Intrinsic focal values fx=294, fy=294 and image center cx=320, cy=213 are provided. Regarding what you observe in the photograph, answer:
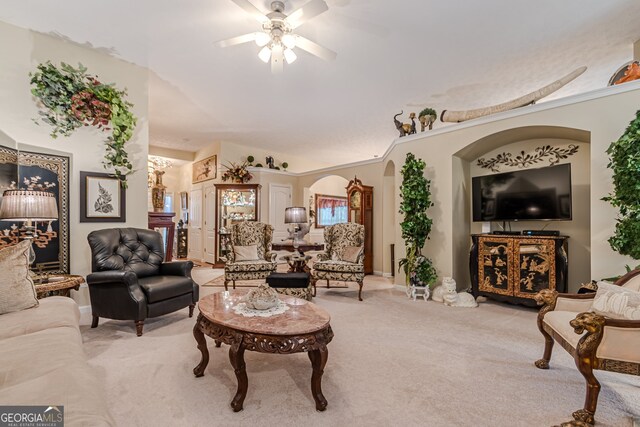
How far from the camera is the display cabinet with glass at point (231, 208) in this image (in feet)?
22.6

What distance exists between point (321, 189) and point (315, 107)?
400 cm

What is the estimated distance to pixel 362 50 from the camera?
335 centimetres

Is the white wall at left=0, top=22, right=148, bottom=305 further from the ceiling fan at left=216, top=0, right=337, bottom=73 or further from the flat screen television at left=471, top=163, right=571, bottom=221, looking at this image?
the flat screen television at left=471, top=163, right=571, bottom=221

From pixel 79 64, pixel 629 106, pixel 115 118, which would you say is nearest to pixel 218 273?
pixel 115 118

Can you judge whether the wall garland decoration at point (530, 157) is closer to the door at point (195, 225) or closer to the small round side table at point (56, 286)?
the small round side table at point (56, 286)

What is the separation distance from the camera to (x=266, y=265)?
4465 mm

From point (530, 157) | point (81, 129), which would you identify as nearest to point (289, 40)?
point (81, 129)

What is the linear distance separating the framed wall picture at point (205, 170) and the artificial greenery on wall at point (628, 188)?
683 centimetres

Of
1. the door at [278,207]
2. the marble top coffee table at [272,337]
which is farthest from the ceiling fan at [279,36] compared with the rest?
the door at [278,207]

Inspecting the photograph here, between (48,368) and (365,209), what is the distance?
211 inches

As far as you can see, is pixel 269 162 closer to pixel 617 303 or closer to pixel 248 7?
pixel 248 7

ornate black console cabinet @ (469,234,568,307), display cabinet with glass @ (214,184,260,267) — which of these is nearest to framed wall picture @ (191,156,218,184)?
display cabinet with glass @ (214,184,260,267)

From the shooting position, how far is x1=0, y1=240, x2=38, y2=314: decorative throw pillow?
192cm

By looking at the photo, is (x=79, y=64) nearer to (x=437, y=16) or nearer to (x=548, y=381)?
(x=437, y=16)
